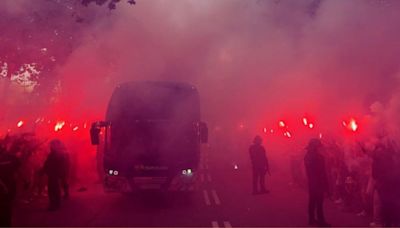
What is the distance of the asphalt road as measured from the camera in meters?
9.62

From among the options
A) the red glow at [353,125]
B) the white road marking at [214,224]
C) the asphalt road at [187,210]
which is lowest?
the white road marking at [214,224]

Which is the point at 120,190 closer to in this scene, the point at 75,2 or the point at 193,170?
the point at 193,170

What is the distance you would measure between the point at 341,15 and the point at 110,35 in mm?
6212

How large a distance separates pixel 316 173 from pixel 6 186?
5098 millimetres

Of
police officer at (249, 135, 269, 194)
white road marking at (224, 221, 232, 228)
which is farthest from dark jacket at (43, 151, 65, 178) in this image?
police officer at (249, 135, 269, 194)

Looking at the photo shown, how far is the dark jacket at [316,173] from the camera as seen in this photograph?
30.8 ft

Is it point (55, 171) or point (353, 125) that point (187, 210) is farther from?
point (353, 125)

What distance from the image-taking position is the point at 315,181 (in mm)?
9422

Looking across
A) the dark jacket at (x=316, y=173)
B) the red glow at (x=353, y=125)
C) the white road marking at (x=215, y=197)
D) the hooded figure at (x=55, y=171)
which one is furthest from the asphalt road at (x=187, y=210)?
the red glow at (x=353, y=125)

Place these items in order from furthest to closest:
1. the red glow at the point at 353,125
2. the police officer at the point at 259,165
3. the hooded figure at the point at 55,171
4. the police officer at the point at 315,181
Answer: the police officer at the point at 259,165 < the red glow at the point at 353,125 < the hooded figure at the point at 55,171 < the police officer at the point at 315,181

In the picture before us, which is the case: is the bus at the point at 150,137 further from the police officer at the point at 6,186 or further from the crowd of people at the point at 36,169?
the police officer at the point at 6,186

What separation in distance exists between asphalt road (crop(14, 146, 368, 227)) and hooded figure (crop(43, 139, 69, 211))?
26 centimetres

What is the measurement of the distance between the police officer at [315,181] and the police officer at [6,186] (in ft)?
16.1

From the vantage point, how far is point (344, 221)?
9508mm
